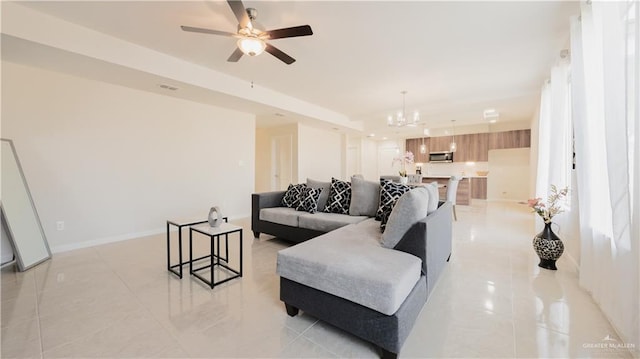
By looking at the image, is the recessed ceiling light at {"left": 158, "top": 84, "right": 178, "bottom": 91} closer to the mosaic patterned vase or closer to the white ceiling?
the white ceiling

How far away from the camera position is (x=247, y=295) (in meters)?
2.18

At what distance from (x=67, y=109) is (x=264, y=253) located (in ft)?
10.8

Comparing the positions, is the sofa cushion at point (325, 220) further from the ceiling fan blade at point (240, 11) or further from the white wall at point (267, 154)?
the white wall at point (267, 154)

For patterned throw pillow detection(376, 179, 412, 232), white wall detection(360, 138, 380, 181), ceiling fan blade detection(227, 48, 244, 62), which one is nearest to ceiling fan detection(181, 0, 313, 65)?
ceiling fan blade detection(227, 48, 244, 62)

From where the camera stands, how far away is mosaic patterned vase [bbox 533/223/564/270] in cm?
265

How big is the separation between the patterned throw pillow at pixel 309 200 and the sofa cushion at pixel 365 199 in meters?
0.53

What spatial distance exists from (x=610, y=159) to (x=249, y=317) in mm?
2682

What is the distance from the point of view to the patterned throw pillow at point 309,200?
359 centimetres

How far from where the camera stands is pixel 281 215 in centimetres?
356

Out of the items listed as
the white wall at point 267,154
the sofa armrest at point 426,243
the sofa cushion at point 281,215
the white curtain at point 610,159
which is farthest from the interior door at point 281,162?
the white curtain at point 610,159

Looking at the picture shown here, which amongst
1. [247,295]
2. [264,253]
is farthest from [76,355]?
[264,253]

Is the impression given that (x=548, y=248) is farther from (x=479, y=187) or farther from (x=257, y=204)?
(x=479, y=187)

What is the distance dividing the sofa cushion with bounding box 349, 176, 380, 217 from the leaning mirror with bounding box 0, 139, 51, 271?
369 centimetres

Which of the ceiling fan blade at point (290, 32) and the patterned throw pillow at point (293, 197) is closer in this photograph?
the ceiling fan blade at point (290, 32)
